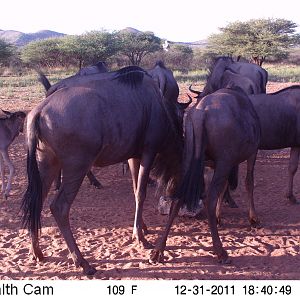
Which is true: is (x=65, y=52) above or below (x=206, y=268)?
above

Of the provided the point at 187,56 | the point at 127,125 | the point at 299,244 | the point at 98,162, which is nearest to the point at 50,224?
the point at 98,162

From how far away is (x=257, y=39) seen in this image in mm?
35219

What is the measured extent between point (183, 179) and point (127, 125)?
0.85 m

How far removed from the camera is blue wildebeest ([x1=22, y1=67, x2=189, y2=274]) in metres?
4.22

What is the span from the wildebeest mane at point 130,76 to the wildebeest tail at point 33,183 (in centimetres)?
110

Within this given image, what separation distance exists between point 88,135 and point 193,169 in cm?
121

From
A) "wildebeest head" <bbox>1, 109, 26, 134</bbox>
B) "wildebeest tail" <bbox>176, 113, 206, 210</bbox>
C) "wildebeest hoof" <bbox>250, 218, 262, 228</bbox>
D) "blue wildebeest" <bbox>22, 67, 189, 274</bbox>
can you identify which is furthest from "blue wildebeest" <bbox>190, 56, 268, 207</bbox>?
"wildebeest head" <bbox>1, 109, 26, 134</bbox>

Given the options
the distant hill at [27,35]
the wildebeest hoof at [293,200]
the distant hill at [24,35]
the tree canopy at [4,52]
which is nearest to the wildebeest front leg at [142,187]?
the wildebeest hoof at [293,200]

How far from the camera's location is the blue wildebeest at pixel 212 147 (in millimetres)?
4586

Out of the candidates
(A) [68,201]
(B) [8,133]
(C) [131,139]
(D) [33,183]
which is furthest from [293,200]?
(B) [8,133]

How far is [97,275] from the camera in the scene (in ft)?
14.3

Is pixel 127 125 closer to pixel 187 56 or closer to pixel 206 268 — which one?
pixel 206 268

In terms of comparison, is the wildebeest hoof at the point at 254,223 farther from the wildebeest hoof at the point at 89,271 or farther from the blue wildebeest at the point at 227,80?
the blue wildebeest at the point at 227,80

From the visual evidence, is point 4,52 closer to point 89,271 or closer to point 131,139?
point 131,139
